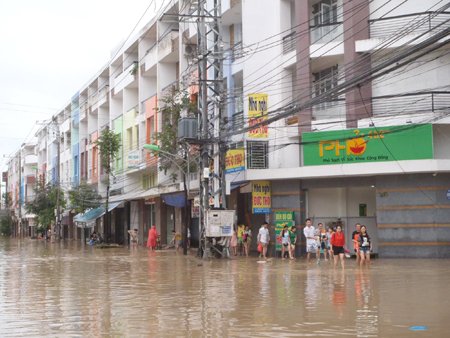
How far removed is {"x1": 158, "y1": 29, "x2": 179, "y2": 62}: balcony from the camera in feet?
141

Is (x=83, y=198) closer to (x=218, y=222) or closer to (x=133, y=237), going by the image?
(x=133, y=237)

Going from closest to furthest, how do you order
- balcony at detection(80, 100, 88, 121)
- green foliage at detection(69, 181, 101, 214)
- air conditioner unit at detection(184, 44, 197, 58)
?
air conditioner unit at detection(184, 44, 197, 58), green foliage at detection(69, 181, 101, 214), balcony at detection(80, 100, 88, 121)

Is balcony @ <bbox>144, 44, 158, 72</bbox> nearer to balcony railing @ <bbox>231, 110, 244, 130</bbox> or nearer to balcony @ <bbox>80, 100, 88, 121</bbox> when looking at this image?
balcony railing @ <bbox>231, 110, 244, 130</bbox>

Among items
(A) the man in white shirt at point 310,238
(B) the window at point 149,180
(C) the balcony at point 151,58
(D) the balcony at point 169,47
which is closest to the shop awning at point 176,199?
(B) the window at point 149,180

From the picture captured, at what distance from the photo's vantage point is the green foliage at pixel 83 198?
186 ft

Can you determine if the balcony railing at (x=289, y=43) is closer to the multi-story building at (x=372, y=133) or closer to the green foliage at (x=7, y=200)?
the multi-story building at (x=372, y=133)

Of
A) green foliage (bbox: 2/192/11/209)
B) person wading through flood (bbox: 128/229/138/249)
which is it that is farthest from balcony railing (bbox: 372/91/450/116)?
green foliage (bbox: 2/192/11/209)

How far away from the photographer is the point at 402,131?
26.2 metres

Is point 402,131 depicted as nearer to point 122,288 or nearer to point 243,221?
point 243,221

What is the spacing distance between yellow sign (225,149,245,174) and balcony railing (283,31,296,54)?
5.30 meters

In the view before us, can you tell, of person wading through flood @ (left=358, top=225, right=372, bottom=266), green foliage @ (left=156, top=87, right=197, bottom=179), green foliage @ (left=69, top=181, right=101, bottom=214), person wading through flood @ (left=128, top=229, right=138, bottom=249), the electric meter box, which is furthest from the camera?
green foliage @ (left=69, top=181, right=101, bottom=214)

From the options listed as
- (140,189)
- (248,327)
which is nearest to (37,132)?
(140,189)

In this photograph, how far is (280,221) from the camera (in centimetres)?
2998

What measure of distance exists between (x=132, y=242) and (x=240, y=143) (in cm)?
2209
